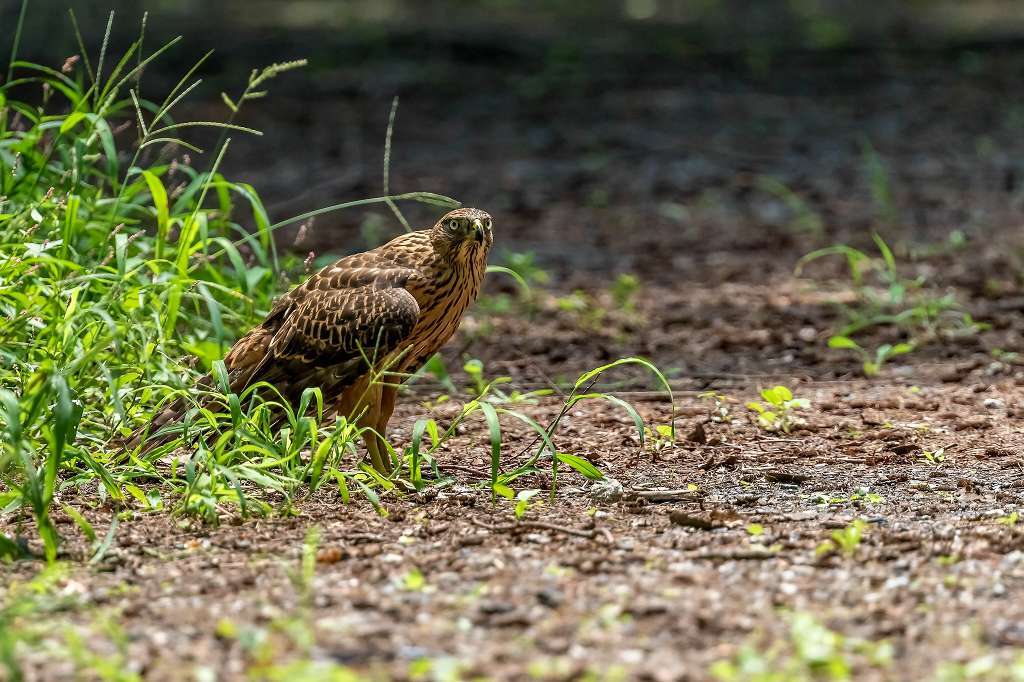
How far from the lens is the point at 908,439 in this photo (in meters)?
5.16

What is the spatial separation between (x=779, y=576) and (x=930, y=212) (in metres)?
6.39

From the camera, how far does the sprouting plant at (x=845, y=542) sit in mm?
3822

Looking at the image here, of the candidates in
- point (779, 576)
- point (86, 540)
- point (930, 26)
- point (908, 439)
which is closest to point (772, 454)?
point (908, 439)

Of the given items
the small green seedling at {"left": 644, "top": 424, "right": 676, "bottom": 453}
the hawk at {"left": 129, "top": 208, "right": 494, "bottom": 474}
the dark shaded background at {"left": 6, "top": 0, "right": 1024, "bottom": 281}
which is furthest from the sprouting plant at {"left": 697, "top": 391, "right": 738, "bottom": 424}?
the dark shaded background at {"left": 6, "top": 0, "right": 1024, "bottom": 281}

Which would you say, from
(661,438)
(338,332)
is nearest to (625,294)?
(661,438)

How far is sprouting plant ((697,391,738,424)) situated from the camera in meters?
5.48

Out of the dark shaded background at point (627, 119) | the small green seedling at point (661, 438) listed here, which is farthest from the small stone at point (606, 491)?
the dark shaded background at point (627, 119)

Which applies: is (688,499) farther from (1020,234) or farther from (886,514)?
(1020,234)

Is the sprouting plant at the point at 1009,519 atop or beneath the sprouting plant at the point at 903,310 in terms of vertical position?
atop

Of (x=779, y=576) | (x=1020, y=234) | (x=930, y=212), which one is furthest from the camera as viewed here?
(x=930, y=212)

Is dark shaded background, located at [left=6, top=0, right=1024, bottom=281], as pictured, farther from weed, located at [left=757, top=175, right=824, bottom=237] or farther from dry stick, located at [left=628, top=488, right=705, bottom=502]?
dry stick, located at [left=628, top=488, right=705, bottom=502]

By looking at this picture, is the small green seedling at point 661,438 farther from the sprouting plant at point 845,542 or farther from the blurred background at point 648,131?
the blurred background at point 648,131

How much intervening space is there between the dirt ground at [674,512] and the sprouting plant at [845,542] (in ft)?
0.09

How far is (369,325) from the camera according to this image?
4.72 meters
